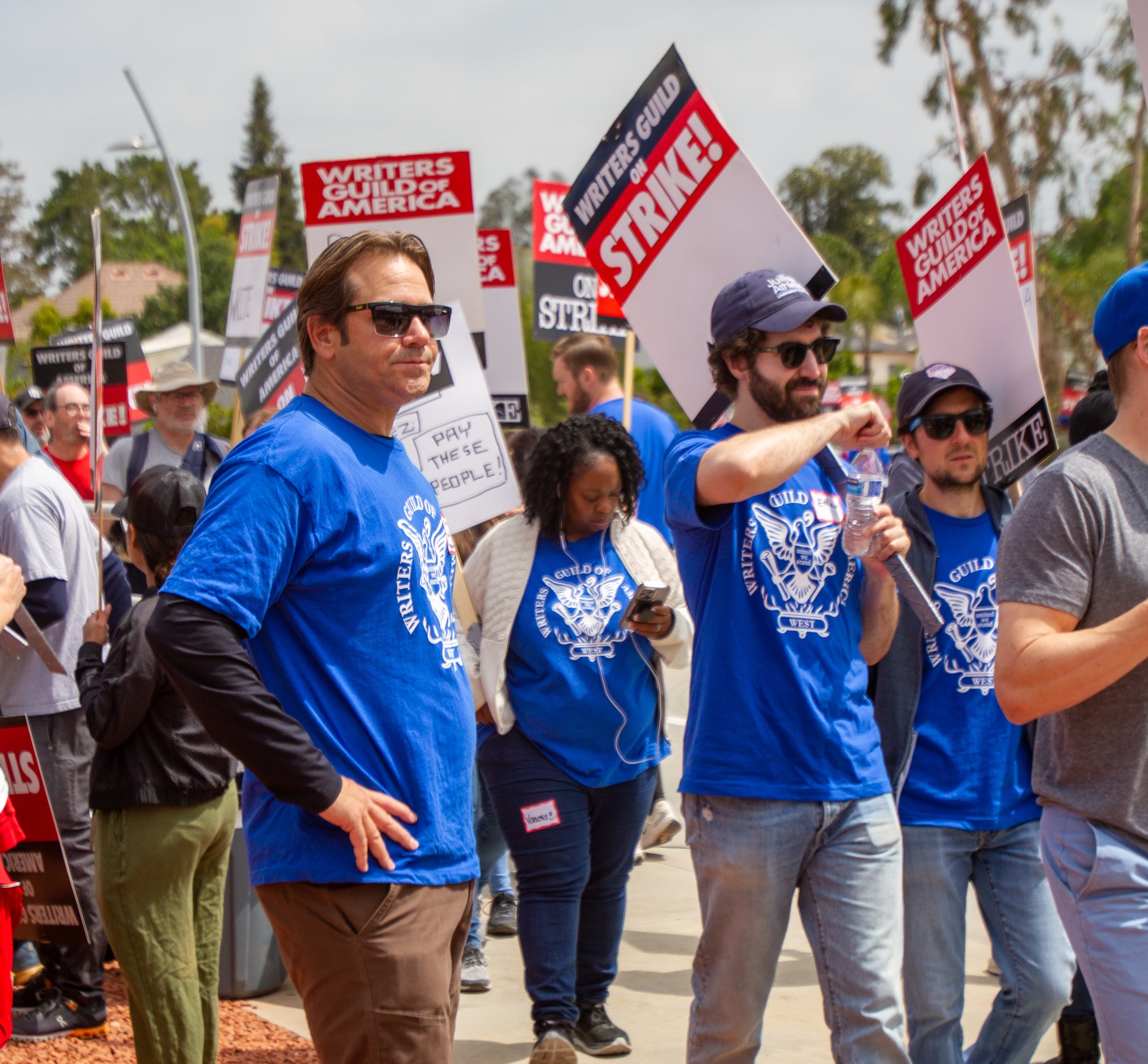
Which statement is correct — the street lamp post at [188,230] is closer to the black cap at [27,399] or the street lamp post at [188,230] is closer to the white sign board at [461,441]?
the black cap at [27,399]

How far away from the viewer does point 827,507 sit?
3.31 metres

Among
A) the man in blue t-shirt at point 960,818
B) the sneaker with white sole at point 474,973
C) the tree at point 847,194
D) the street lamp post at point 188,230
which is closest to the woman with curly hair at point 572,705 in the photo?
the sneaker with white sole at point 474,973

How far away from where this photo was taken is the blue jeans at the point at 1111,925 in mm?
2514

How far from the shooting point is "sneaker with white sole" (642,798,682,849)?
5.13 metres

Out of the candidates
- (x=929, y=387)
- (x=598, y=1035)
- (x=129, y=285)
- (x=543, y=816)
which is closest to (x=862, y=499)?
(x=929, y=387)

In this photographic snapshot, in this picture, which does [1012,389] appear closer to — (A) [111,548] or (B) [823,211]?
(A) [111,548]

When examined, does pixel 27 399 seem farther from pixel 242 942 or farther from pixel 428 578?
pixel 428 578

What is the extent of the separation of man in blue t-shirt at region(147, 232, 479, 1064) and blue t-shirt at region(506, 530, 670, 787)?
1.90 metres

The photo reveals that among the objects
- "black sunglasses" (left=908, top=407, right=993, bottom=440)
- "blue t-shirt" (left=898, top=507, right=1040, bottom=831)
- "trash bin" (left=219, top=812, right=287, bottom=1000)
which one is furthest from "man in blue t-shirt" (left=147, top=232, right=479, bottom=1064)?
"trash bin" (left=219, top=812, right=287, bottom=1000)

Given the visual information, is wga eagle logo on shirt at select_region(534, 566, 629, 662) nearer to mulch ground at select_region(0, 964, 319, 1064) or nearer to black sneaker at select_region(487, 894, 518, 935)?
mulch ground at select_region(0, 964, 319, 1064)

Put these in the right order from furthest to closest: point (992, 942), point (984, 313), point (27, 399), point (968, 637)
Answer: point (27, 399)
point (984, 313)
point (968, 637)
point (992, 942)

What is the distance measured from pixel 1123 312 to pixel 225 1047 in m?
3.67

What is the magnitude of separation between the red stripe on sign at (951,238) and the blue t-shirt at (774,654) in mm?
1335

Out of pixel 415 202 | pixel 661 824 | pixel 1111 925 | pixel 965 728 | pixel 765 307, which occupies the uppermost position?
pixel 415 202
